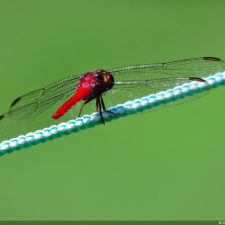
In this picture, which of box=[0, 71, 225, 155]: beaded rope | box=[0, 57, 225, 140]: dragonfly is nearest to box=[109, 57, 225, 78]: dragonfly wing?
box=[0, 57, 225, 140]: dragonfly

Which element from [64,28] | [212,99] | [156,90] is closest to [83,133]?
[212,99]

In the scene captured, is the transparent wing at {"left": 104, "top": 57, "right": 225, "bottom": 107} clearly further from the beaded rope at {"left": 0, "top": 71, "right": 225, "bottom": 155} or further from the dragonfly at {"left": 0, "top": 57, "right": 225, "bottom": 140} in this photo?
the beaded rope at {"left": 0, "top": 71, "right": 225, "bottom": 155}

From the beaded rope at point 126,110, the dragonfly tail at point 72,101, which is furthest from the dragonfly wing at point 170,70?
the beaded rope at point 126,110

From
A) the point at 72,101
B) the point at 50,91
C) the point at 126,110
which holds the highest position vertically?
the point at 50,91

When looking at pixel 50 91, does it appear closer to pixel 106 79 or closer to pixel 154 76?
pixel 106 79

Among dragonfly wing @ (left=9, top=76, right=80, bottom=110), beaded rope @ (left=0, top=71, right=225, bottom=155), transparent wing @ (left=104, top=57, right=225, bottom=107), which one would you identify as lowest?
beaded rope @ (left=0, top=71, right=225, bottom=155)

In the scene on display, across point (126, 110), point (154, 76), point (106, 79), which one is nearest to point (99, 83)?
point (106, 79)

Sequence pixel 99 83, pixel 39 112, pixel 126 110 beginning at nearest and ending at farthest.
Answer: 1. pixel 126 110
2. pixel 99 83
3. pixel 39 112
